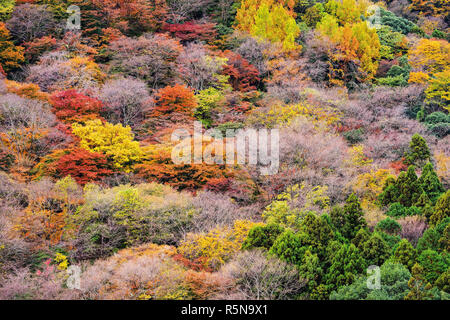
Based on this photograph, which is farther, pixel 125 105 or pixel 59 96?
pixel 125 105

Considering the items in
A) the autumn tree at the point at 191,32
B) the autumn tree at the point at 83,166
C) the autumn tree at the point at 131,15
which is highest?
the autumn tree at the point at 131,15

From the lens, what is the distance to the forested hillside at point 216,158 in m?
17.3

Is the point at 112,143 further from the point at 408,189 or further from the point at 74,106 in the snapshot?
the point at 408,189

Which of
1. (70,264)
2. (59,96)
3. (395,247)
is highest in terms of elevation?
(59,96)

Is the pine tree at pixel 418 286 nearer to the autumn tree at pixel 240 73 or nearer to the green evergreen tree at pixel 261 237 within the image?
the green evergreen tree at pixel 261 237

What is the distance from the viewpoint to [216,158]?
2522 centimetres

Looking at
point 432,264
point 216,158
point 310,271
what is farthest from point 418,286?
point 216,158

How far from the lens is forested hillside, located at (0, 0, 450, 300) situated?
17.3 metres

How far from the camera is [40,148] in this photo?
1012 inches

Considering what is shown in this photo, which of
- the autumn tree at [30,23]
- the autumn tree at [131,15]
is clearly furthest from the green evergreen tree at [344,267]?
the autumn tree at [30,23]

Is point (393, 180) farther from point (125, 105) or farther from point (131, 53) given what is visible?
point (131, 53)

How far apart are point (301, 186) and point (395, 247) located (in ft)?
19.3
